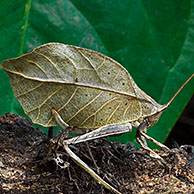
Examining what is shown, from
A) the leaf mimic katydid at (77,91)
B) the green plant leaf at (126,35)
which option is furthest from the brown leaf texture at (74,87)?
the green plant leaf at (126,35)

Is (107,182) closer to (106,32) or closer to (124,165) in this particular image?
(124,165)

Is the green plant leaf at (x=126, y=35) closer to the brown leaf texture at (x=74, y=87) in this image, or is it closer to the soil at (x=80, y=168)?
the soil at (x=80, y=168)

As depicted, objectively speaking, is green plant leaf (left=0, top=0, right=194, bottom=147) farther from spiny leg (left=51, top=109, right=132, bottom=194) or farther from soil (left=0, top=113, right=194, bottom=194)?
spiny leg (left=51, top=109, right=132, bottom=194)

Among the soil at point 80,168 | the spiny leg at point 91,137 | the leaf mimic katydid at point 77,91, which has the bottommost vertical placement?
the soil at point 80,168

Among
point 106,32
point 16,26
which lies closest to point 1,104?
point 16,26

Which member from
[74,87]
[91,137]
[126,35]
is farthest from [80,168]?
[126,35]
